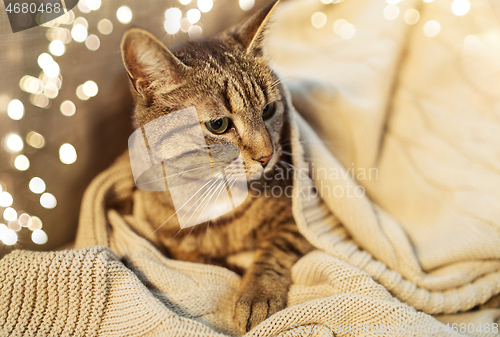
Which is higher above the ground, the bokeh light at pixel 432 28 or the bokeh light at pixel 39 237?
the bokeh light at pixel 432 28

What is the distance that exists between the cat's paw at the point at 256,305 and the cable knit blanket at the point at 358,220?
29 mm

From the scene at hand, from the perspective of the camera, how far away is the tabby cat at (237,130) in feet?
2.02

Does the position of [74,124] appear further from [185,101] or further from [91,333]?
[91,333]

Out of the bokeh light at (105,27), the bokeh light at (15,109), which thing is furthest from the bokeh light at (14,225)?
the bokeh light at (105,27)

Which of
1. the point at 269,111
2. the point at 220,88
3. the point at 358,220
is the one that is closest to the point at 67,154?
the point at 220,88

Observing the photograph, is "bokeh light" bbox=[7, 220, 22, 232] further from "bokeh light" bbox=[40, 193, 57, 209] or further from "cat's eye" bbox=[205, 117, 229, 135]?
"cat's eye" bbox=[205, 117, 229, 135]

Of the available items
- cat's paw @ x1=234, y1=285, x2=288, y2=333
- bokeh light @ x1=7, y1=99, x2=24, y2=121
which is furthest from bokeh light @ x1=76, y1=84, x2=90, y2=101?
cat's paw @ x1=234, y1=285, x2=288, y2=333

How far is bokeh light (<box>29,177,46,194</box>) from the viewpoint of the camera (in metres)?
0.60

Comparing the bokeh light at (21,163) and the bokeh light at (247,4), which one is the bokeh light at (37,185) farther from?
the bokeh light at (247,4)

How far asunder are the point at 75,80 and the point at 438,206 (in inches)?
40.5

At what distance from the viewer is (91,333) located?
1.74ft

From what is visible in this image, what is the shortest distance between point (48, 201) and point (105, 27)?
0.42 meters

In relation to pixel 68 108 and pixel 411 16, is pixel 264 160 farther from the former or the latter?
pixel 411 16

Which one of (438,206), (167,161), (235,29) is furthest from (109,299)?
(438,206)
